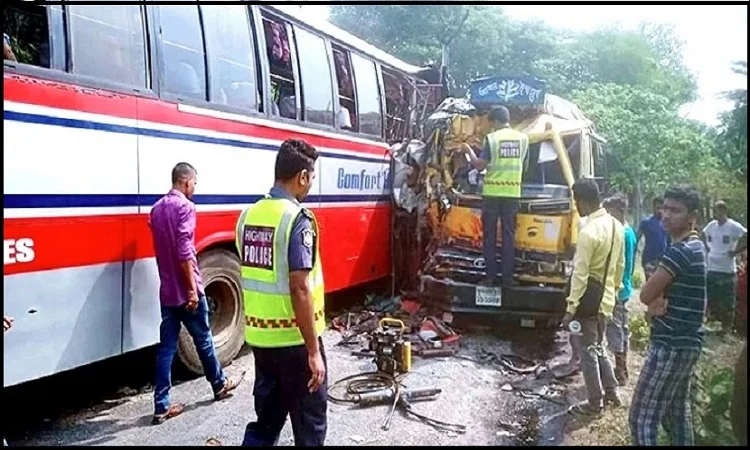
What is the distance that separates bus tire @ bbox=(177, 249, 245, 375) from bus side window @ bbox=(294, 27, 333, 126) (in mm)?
1724

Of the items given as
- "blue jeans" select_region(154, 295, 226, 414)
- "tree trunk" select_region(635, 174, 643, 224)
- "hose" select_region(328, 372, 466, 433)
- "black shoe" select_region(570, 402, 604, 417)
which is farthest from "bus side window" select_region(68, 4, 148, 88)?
"tree trunk" select_region(635, 174, 643, 224)

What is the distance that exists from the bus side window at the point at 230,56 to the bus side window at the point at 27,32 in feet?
4.48

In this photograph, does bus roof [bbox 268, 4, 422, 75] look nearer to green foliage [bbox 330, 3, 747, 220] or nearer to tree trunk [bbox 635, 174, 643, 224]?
green foliage [bbox 330, 3, 747, 220]

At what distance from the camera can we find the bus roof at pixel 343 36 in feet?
20.0

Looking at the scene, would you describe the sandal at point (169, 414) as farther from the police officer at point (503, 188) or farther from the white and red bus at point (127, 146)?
the police officer at point (503, 188)

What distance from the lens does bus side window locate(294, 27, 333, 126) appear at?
625 centimetres

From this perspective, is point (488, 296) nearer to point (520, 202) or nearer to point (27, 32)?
point (520, 202)

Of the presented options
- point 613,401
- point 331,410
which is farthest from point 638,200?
point 331,410

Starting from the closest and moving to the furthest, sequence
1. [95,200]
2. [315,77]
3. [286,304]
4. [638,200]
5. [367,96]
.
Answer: [286,304]
[95,200]
[638,200]
[315,77]
[367,96]

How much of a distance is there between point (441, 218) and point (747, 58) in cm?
399

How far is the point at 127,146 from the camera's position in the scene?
4324 mm

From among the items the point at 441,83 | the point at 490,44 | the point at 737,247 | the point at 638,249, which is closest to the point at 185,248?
the point at 737,247

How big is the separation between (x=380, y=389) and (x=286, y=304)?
1.95m

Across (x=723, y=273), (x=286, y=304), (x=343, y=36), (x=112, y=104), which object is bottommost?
(x=286, y=304)
